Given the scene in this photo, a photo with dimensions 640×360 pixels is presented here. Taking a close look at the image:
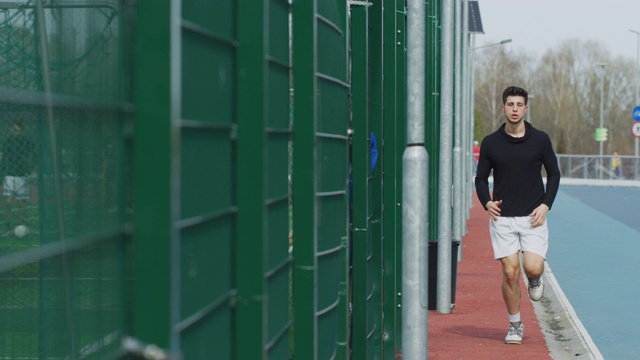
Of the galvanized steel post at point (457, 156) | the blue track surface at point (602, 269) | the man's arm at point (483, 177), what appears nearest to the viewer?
the man's arm at point (483, 177)

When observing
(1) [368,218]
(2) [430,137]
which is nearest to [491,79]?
(2) [430,137]

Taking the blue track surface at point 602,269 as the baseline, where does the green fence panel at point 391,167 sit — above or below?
above

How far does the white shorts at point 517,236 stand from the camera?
980cm

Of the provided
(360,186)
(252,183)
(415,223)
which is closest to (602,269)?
(360,186)

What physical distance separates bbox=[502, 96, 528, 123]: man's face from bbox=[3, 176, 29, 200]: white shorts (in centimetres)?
673

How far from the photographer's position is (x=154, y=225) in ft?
8.98

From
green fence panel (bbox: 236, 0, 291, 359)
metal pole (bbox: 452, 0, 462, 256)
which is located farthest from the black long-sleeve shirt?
metal pole (bbox: 452, 0, 462, 256)

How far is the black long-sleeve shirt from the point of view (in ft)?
32.2

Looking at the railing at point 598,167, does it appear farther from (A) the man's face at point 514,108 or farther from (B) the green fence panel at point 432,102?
(A) the man's face at point 514,108

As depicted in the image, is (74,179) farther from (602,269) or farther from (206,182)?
(602,269)

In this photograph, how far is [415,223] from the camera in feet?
20.1

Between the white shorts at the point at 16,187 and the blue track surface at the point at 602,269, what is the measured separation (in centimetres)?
674

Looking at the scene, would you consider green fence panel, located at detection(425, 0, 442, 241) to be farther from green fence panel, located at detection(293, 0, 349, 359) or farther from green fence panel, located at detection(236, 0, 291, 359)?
green fence panel, located at detection(236, 0, 291, 359)

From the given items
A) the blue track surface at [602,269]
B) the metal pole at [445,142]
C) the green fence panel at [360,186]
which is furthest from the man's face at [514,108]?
the metal pole at [445,142]
